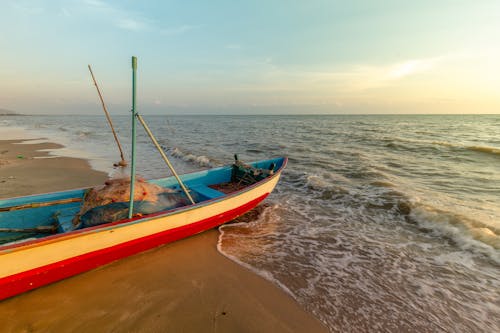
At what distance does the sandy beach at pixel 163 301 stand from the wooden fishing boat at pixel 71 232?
0.95 feet

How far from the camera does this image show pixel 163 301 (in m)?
3.97

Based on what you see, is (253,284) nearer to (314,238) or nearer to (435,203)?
(314,238)

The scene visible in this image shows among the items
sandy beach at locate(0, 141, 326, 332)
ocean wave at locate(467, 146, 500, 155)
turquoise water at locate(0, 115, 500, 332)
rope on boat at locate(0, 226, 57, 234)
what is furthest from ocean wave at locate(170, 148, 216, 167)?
ocean wave at locate(467, 146, 500, 155)

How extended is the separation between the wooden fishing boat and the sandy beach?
0.29 metres

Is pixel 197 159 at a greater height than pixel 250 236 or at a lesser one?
greater

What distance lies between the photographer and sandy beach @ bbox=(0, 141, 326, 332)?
351 cm

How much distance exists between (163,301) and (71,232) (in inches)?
74.5

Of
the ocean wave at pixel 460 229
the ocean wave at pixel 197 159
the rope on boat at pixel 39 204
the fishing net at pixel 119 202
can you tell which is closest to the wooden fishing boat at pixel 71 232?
the rope on boat at pixel 39 204

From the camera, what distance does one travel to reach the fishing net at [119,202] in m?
4.61

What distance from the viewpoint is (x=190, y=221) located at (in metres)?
5.62

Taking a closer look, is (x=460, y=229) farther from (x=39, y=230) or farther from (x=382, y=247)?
(x=39, y=230)

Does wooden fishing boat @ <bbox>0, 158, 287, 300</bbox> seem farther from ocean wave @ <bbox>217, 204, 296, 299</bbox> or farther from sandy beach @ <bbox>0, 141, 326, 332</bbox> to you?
ocean wave @ <bbox>217, 204, 296, 299</bbox>

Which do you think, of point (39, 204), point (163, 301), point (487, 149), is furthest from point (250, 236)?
point (487, 149)

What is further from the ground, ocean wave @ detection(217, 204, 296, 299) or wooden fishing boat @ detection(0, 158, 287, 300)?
wooden fishing boat @ detection(0, 158, 287, 300)
